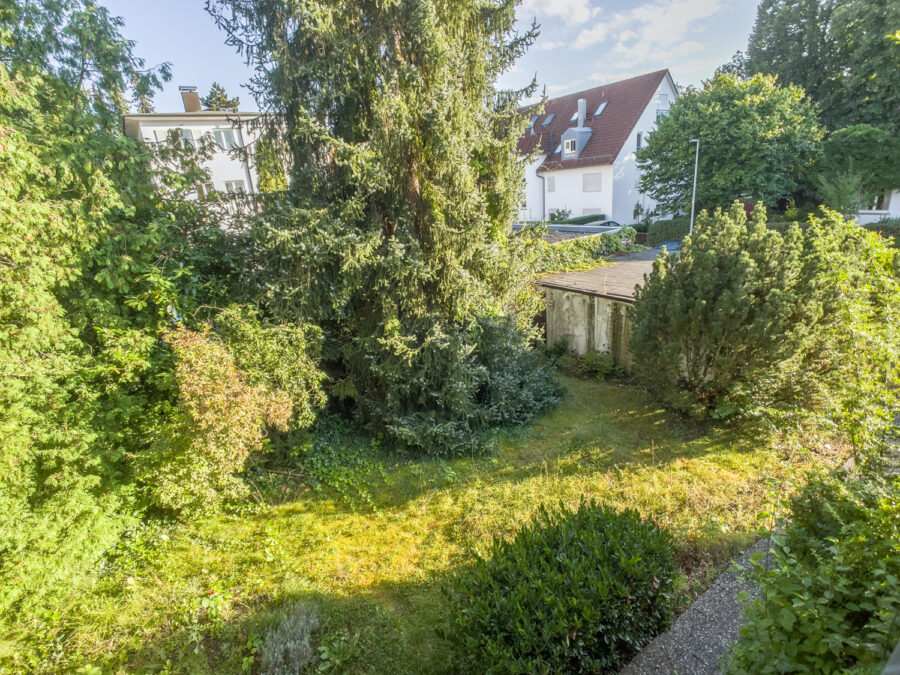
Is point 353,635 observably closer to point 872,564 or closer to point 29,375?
point 872,564

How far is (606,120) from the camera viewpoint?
2589 centimetres

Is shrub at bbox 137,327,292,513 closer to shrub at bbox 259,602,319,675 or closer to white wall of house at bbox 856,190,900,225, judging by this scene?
shrub at bbox 259,602,319,675

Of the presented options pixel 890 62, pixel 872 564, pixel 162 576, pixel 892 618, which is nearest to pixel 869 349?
pixel 872 564

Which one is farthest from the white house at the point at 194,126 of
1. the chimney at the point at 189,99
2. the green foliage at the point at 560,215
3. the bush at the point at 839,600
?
the green foliage at the point at 560,215

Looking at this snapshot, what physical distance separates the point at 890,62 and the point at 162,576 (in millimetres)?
30554

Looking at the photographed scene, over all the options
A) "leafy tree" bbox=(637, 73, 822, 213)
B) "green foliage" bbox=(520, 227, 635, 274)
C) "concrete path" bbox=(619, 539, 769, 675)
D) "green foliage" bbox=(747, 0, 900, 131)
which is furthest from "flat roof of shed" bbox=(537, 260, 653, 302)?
"green foliage" bbox=(747, 0, 900, 131)

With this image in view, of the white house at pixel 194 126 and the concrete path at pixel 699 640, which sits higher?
the white house at pixel 194 126

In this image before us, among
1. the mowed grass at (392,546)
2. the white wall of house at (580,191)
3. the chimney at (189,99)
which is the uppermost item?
the chimney at (189,99)

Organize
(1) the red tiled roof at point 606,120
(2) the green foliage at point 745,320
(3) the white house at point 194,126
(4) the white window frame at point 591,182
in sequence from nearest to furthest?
(2) the green foliage at point 745,320 < (3) the white house at point 194,126 < (1) the red tiled roof at point 606,120 < (4) the white window frame at point 591,182

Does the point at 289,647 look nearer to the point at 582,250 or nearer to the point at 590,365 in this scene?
the point at 590,365

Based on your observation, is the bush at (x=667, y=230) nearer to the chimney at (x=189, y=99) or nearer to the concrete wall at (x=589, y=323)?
the concrete wall at (x=589, y=323)

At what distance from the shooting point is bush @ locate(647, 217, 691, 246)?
2152cm

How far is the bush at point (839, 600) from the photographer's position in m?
1.74

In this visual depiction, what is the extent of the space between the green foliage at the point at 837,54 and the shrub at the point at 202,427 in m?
28.0
